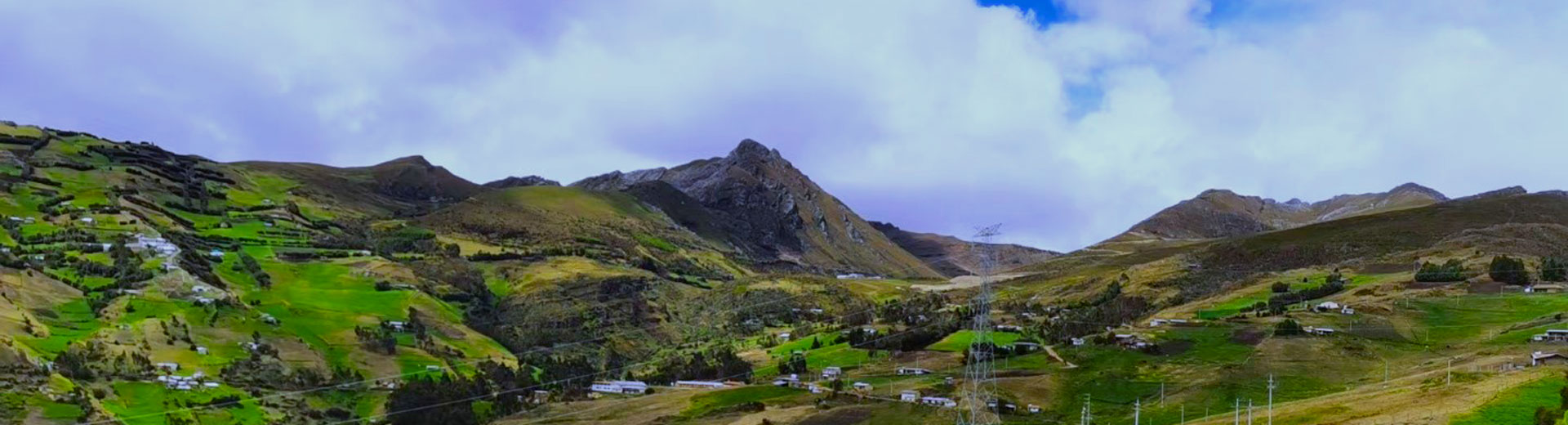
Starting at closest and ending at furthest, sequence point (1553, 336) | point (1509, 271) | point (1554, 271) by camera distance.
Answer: point (1553, 336) < point (1509, 271) < point (1554, 271)

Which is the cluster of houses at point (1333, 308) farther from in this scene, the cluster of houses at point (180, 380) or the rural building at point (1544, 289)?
the cluster of houses at point (180, 380)

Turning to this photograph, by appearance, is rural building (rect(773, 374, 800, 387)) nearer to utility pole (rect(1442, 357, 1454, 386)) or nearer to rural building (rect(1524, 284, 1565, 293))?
utility pole (rect(1442, 357, 1454, 386))

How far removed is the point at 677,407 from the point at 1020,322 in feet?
244

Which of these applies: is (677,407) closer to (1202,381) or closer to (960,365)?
(960,365)

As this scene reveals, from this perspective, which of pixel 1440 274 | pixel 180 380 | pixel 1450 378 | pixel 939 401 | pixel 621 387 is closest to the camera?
pixel 1450 378

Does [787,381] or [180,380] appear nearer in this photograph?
[180,380]

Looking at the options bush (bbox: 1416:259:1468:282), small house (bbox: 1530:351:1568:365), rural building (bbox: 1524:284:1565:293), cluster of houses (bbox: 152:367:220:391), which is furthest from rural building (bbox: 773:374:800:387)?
rural building (bbox: 1524:284:1565:293)

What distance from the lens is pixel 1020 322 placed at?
196 meters

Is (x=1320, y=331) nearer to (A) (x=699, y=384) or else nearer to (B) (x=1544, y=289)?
(B) (x=1544, y=289)

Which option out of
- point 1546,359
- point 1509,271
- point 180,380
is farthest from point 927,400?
point 1509,271

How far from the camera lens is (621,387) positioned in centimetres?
16562

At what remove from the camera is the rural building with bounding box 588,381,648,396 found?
162875 millimetres

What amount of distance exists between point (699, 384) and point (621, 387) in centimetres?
1098

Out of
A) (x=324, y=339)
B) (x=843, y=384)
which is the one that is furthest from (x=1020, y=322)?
(x=324, y=339)
